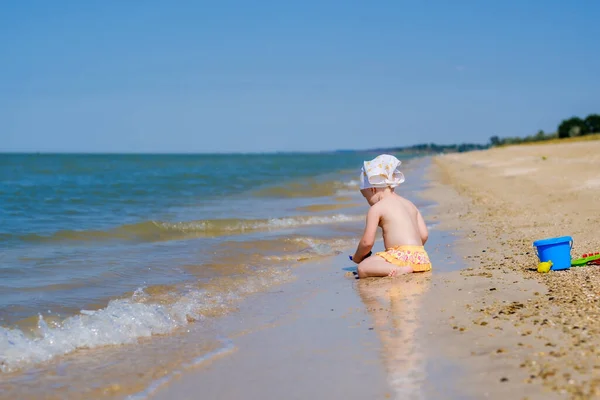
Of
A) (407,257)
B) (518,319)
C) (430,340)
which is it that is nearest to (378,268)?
(407,257)

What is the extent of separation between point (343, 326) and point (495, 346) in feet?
4.14

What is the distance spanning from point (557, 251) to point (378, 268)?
5.69 feet

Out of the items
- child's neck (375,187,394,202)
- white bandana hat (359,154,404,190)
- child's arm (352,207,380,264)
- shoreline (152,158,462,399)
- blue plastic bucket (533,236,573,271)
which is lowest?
shoreline (152,158,462,399)

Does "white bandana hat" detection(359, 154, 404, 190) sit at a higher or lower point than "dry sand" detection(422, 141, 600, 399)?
higher

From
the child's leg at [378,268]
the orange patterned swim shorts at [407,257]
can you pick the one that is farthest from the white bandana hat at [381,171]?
the child's leg at [378,268]

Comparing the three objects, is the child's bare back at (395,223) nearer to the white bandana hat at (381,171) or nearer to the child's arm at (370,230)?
the child's arm at (370,230)

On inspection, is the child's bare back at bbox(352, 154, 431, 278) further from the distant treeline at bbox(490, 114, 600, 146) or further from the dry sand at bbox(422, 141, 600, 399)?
the distant treeline at bbox(490, 114, 600, 146)

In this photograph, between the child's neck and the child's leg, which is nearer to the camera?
the child's leg

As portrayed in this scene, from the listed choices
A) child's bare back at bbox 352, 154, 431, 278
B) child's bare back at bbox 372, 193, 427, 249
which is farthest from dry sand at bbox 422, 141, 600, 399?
child's bare back at bbox 372, 193, 427, 249

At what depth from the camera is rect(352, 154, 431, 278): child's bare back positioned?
659 centimetres

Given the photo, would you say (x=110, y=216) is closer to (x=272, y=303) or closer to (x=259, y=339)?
(x=272, y=303)

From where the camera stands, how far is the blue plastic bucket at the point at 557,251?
5.87 m

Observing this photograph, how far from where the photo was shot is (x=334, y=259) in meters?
8.51

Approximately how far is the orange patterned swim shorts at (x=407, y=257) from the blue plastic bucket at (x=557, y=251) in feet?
3.91
